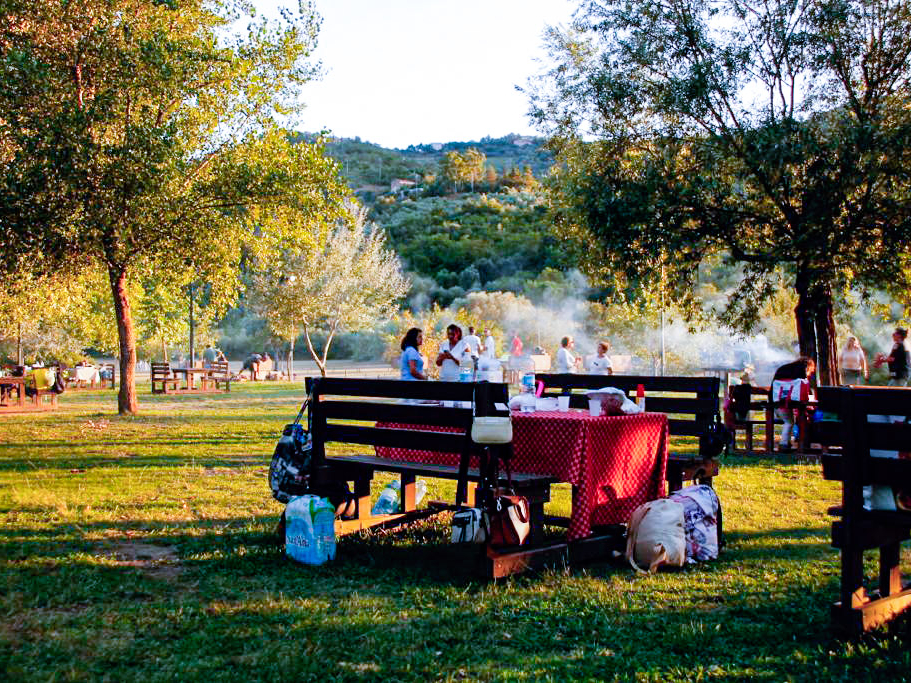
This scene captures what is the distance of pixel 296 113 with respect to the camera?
1919 cm

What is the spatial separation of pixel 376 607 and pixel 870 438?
9.02ft

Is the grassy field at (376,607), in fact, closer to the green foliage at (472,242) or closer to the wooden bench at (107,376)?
the wooden bench at (107,376)

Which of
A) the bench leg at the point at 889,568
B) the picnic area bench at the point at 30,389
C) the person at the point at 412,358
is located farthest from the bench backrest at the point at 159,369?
the bench leg at the point at 889,568

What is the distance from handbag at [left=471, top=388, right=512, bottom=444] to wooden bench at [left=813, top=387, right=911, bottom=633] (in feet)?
5.98

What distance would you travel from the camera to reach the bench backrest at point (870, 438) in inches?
166

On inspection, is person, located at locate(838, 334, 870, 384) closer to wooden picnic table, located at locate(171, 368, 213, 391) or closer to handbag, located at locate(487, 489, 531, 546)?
handbag, located at locate(487, 489, 531, 546)

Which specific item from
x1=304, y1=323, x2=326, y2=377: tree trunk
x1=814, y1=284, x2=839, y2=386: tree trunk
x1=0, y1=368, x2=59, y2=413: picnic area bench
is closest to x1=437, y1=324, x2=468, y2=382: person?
x1=814, y1=284, x2=839, y2=386: tree trunk

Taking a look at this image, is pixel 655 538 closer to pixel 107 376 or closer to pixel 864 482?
pixel 864 482

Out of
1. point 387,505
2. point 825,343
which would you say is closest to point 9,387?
point 387,505

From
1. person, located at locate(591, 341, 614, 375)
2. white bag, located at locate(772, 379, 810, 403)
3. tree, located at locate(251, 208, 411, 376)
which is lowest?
white bag, located at locate(772, 379, 810, 403)

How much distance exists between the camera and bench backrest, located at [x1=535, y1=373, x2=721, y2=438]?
273 inches

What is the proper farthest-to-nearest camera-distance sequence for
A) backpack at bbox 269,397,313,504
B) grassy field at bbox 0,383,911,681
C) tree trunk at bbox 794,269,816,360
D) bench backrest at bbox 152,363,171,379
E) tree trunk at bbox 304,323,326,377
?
tree trunk at bbox 304,323,326,377 → bench backrest at bbox 152,363,171,379 → tree trunk at bbox 794,269,816,360 → backpack at bbox 269,397,313,504 → grassy field at bbox 0,383,911,681

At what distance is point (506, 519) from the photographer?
5328mm

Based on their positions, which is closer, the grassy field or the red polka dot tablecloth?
the grassy field
